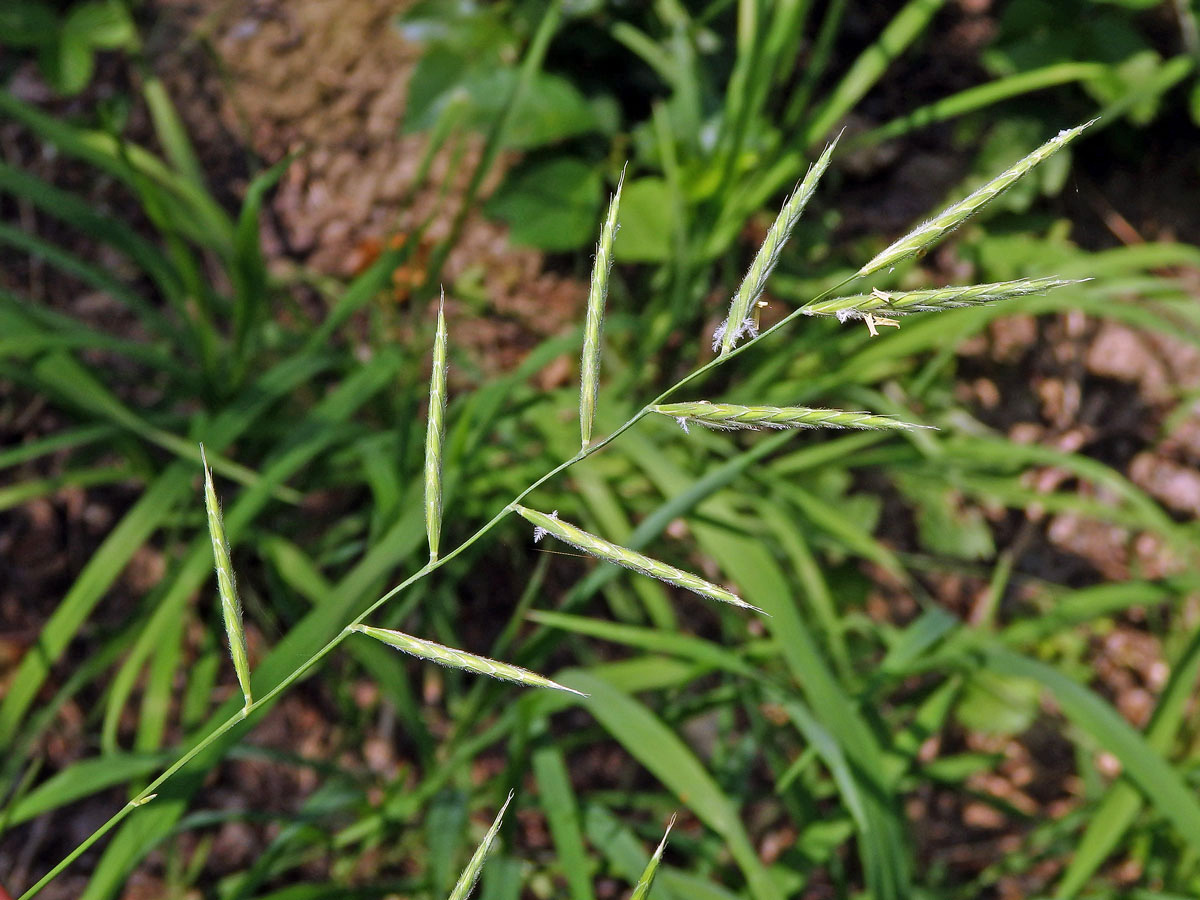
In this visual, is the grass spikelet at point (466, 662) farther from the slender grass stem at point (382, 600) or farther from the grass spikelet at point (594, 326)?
the grass spikelet at point (594, 326)

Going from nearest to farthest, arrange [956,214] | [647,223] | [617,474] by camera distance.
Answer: [956,214] < [617,474] < [647,223]

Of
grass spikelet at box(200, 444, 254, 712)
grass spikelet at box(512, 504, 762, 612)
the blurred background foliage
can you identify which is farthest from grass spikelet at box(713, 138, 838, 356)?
the blurred background foliage

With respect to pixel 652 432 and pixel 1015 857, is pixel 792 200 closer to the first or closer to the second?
pixel 652 432

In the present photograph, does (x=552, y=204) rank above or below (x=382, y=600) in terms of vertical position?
below

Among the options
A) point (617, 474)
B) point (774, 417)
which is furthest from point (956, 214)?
point (617, 474)

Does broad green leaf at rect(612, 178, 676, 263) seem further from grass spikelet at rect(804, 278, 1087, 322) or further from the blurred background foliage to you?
grass spikelet at rect(804, 278, 1087, 322)

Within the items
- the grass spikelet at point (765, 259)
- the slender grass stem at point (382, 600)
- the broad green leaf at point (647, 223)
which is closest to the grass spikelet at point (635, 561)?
the slender grass stem at point (382, 600)

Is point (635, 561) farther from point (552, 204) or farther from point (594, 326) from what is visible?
point (552, 204)
